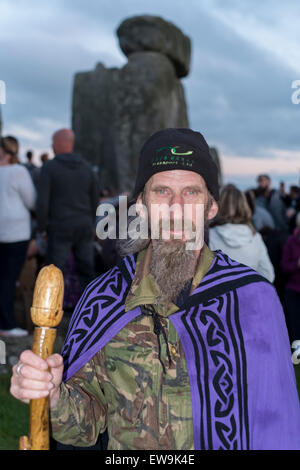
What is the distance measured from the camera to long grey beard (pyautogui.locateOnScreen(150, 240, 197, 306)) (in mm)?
2107

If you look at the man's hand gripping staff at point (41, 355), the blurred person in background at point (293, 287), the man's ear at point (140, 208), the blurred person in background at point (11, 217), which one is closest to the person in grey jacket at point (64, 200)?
the blurred person in background at point (11, 217)

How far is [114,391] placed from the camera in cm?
203

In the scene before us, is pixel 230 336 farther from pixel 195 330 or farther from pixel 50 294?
pixel 50 294

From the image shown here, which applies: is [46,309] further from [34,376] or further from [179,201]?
[179,201]

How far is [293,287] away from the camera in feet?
20.1

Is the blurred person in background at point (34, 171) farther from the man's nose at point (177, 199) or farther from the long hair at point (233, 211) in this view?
the man's nose at point (177, 199)

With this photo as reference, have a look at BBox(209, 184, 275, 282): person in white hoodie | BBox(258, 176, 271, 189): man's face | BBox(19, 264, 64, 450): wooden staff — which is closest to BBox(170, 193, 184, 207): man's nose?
BBox(19, 264, 64, 450): wooden staff

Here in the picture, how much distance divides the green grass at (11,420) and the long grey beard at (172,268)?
2.60 meters

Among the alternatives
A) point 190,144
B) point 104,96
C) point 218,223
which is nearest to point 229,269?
point 190,144

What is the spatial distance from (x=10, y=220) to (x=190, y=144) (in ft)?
11.3

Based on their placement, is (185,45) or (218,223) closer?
(218,223)

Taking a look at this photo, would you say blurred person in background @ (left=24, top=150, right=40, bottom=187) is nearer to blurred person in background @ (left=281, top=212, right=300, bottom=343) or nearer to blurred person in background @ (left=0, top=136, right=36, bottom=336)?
blurred person in background @ (left=0, top=136, right=36, bottom=336)

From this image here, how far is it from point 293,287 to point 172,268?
432cm

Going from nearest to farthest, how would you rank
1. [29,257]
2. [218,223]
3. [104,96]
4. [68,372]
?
[68,372] < [218,223] < [29,257] < [104,96]
